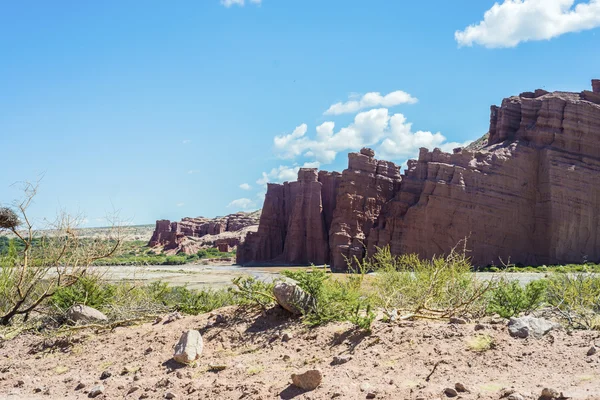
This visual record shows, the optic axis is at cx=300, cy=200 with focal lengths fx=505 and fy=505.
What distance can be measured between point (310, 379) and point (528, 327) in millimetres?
2976

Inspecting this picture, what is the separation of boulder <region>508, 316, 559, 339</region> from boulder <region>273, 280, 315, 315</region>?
3.27 meters

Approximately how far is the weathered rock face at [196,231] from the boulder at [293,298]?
9193 cm

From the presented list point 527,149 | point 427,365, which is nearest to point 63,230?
point 427,365

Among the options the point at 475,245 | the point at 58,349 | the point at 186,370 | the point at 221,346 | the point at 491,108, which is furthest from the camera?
the point at 491,108

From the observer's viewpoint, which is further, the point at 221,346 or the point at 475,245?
the point at 475,245

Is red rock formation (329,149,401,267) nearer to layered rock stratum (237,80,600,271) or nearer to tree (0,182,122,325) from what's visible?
layered rock stratum (237,80,600,271)

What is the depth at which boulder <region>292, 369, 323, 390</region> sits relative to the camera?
6332 mm

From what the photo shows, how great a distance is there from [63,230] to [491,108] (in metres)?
54.8

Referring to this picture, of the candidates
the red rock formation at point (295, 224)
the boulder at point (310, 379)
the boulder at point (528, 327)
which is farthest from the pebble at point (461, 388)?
the red rock formation at point (295, 224)

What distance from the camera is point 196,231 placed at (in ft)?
385

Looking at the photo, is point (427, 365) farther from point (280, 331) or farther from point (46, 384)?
point (46, 384)

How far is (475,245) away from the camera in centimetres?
4862

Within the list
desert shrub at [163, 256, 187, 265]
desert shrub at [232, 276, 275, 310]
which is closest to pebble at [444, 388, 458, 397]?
desert shrub at [232, 276, 275, 310]

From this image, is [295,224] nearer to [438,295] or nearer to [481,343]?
[438,295]
